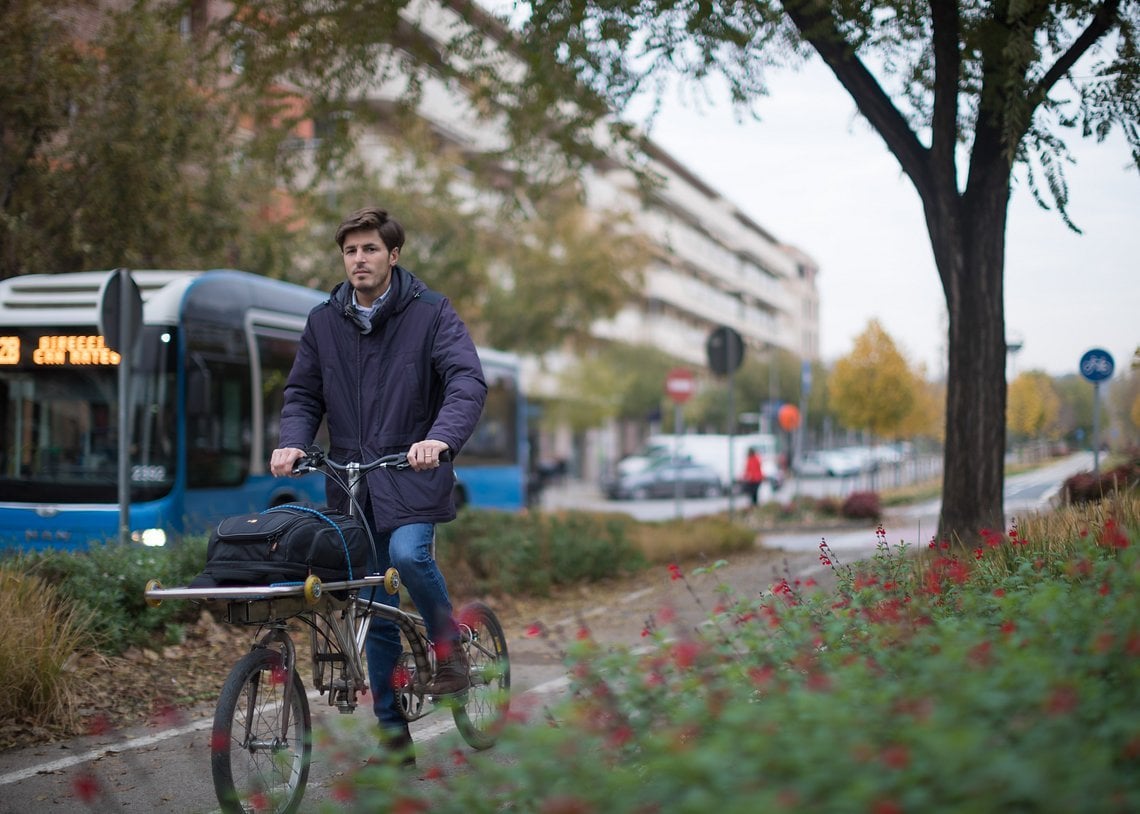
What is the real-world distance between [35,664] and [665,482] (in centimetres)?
3698

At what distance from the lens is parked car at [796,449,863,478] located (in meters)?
61.6

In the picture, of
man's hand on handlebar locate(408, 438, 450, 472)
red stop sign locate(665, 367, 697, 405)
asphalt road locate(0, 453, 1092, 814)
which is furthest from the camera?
red stop sign locate(665, 367, 697, 405)

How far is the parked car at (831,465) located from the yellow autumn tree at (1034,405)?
89.0 ft

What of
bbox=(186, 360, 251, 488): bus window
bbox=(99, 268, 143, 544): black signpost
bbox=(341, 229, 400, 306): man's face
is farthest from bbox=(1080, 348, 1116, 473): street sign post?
bbox=(341, 229, 400, 306): man's face

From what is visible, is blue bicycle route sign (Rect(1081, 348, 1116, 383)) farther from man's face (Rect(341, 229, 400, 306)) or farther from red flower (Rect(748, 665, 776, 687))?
red flower (Rect(748, 665, 776, 687))

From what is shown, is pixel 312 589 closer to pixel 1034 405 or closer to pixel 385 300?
pixel 385 300

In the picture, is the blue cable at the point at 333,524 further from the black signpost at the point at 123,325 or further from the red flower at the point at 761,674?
the black signpost at the point at 123,325

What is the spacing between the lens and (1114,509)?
18.3ft

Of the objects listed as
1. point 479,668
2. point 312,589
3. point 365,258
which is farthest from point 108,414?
point 312,589

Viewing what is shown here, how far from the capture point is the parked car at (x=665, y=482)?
139 ft

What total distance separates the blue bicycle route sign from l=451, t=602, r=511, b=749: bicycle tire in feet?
51.4

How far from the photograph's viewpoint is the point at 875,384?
114ft

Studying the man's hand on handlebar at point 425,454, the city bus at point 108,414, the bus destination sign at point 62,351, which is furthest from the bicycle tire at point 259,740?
the bus destination sign at point 62,351

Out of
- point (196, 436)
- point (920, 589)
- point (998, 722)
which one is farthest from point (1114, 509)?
point (196, 436)
